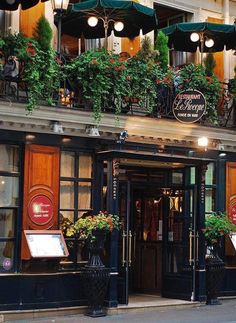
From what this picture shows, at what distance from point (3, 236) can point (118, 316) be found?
276cm

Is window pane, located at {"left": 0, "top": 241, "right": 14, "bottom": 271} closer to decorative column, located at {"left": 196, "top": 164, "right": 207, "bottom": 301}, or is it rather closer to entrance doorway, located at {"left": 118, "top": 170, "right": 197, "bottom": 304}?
entrance doorway, located at {"left": 118, "top": 170, "right": 197, "bottom": 304}

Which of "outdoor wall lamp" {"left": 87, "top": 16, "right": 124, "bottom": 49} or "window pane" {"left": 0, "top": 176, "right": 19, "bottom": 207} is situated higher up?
"outdoor wall lamp" {"left": 87, "top": 16, "right": 124, "bottom": 49}

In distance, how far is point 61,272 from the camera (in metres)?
12.4

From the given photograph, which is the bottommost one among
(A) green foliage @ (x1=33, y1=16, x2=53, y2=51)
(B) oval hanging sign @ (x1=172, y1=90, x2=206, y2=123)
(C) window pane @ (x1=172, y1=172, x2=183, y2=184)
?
(C) window pane @ (x1=172, y1=172, x2=183, y2=184)

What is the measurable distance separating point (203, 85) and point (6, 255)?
19.3 feet

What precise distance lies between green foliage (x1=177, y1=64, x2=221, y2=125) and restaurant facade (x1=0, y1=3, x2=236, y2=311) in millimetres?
402

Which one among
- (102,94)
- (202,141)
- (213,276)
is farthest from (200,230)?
(102,94)

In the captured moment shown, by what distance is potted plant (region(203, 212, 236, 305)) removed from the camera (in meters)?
13.7

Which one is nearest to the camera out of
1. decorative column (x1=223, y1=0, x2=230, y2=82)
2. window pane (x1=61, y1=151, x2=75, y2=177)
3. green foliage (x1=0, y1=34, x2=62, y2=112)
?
green foliage (x1=0, y1=34, x2=62, y2=112)

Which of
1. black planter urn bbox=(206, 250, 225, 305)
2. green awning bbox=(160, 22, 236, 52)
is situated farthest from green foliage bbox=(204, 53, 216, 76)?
black planter urn bbox=(206, 250, 225, 305)

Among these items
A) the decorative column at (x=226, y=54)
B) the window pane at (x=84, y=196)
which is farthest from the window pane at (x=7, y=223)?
the decorative column at (x=226, y=54)

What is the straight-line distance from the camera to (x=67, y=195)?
42.3 ft

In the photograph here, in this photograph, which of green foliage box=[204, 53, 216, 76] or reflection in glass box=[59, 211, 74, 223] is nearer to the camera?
reflection in glass box=[59, 211, 74, 223]

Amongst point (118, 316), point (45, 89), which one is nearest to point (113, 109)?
point (45, 89)
